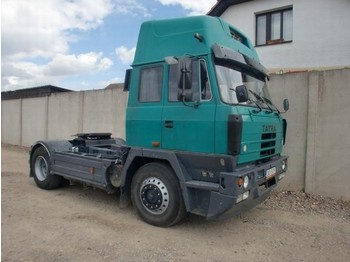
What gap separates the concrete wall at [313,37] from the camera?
12.7m

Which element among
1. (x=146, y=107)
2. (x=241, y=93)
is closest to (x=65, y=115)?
(x=146, y=107)

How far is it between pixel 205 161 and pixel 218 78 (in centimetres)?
114

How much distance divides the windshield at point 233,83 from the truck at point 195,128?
0.06ft

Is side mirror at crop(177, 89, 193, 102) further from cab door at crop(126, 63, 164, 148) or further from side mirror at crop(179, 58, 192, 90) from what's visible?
cab door at crop(126, 63, 164, 148)

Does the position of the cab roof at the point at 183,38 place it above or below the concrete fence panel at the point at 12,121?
above

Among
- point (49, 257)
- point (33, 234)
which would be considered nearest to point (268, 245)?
point (49, 257)

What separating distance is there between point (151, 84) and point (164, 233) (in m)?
2.27

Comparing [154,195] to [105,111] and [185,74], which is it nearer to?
[185,74]

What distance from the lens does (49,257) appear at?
3928 millimetres

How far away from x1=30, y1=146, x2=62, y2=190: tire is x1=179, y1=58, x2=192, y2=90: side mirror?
404 cm

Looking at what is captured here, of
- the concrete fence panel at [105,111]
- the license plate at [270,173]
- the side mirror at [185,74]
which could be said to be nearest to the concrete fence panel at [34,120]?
the concrete fence panel at [105,111]

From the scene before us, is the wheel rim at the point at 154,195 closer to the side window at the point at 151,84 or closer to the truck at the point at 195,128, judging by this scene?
the truck at the point at 195,128

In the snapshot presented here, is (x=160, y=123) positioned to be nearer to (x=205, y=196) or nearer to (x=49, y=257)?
(x=205, y=196)

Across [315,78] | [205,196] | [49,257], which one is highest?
[315,78]
